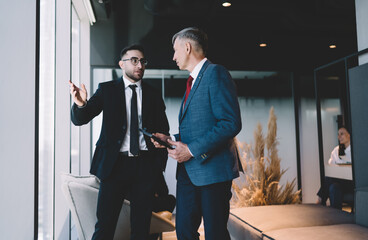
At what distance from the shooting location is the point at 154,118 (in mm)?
2154

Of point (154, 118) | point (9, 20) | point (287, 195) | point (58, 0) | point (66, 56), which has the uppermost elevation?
point (58, 0)

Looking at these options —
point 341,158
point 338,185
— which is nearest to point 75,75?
point 338,185

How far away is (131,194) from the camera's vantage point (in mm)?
1996

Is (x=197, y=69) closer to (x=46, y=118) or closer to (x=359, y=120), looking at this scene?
(x=46, y=118)

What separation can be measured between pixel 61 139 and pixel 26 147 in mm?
1186

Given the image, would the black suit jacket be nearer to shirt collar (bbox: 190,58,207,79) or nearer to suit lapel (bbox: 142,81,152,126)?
suit lapel (bbox: 142,81,152,126)

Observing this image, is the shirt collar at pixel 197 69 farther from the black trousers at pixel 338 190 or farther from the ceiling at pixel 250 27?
the black trousers at pixel 338 190

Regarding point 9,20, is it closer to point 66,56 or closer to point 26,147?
point 26,147

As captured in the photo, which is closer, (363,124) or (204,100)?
(204,100)

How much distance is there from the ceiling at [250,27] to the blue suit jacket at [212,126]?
102 inches

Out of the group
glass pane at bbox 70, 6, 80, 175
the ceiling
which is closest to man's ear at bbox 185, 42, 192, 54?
glass pane at bbox 70, 6, 80, 175

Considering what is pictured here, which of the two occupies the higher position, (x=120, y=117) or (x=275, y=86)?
(x=275, y=86)

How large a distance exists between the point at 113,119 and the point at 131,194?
0.55 metres

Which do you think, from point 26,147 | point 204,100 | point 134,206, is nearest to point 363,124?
point 204,100
